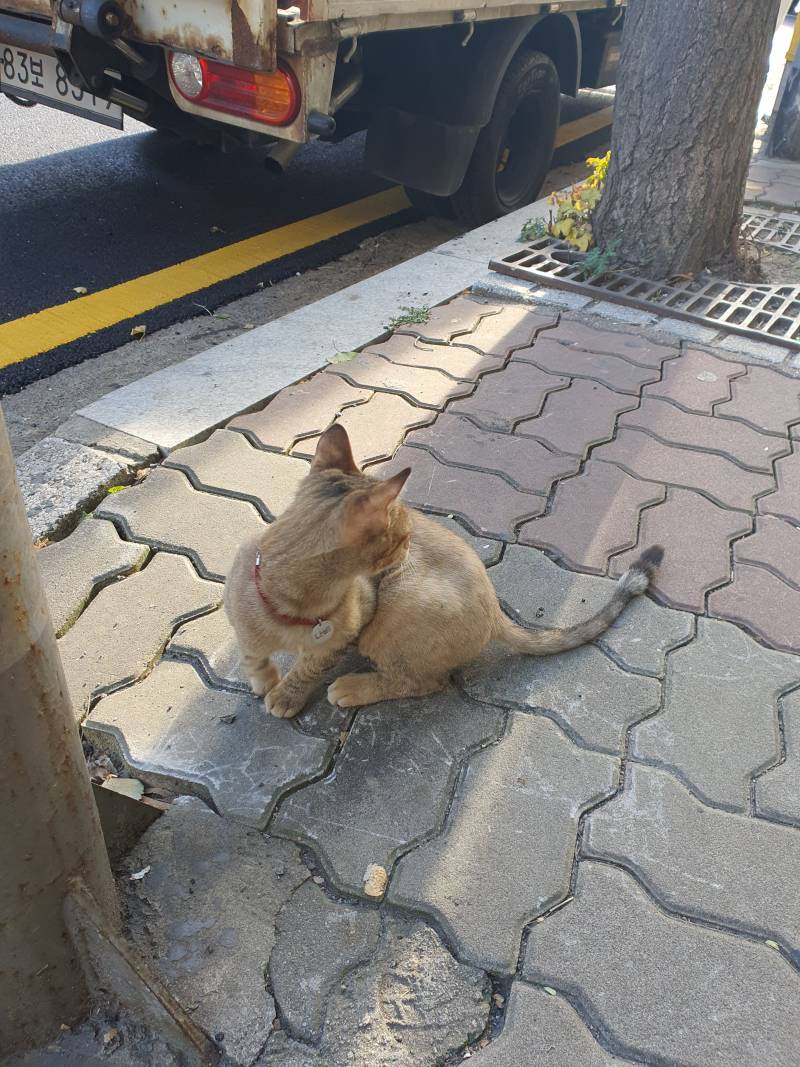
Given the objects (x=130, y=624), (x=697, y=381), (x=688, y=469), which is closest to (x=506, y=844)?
(x=130, y=624)

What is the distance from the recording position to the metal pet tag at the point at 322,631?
7.08ft

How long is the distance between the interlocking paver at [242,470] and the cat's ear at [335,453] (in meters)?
0.73

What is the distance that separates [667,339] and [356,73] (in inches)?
78.6

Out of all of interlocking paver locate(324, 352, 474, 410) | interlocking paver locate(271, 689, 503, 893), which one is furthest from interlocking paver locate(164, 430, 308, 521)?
interlocking paver locate(271, 689, 503, 893)

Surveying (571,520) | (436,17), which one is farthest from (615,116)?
(571,520)

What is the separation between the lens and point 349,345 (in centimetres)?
396

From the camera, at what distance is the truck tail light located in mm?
3740

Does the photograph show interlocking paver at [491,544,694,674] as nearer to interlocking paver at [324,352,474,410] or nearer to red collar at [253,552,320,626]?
red collar at [253,552,320,626]

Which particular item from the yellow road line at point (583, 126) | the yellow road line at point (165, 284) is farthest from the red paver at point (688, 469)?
the yellow road line at point (583, 126)

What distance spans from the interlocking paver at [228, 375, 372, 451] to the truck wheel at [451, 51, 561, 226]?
257 cm

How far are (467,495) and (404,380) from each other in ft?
2.79

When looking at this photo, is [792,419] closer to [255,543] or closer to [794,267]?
[794,267]

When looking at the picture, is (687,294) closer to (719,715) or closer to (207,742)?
(719,715)

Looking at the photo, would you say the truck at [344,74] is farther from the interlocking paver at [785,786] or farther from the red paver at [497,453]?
the interlocking paver at [785,786]
